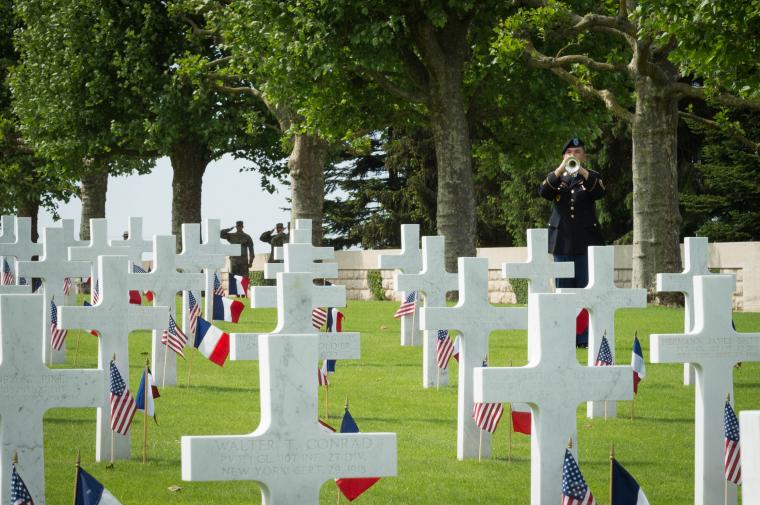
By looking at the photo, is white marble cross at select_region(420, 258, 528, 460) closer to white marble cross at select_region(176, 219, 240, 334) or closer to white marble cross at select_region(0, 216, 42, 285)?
white marble cross at select_region(176, 219, 240, 334)

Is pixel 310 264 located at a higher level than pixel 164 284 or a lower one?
higher

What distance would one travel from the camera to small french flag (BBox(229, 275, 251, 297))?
2277 cm

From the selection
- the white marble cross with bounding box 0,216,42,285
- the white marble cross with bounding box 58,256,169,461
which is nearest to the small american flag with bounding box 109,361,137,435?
the white marble cross with bounding box 58,256,169,461

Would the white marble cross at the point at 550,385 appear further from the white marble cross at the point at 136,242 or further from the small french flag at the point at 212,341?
the white marble cross at the point at 136,242

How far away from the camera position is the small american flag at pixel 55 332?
14.2 metres

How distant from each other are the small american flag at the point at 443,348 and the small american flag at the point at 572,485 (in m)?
5.67

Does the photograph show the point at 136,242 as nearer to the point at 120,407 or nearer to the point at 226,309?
the point at 226,309

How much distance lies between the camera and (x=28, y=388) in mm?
6520

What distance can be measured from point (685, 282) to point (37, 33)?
2682 centimetres

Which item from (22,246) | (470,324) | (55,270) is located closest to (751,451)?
(470,324)

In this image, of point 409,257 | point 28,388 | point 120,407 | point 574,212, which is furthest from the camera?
point 409,257

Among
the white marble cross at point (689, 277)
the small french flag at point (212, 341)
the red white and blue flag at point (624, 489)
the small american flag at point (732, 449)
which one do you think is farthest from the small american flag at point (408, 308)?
the red white and blue flag at point (624, 489)

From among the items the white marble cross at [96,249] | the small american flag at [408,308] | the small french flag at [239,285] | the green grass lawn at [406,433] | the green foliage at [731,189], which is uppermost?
the green foliage at [731,189]

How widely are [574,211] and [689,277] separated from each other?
2.91 m
